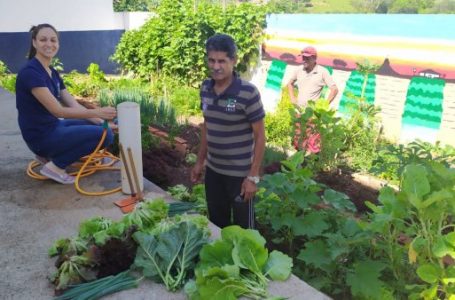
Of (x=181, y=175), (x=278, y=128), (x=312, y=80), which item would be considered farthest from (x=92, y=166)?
(x=278, y=128)

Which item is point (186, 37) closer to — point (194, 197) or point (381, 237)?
point (194, 197)

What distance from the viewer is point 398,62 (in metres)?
6.74

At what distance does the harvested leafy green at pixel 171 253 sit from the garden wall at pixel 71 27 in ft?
39.3

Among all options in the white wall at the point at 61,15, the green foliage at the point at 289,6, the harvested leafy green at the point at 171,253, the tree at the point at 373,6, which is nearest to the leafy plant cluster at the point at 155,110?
the harvested leafy green at the point at 171,253

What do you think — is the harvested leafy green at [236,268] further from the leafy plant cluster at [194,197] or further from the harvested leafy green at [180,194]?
the harvested leafy green at [180,194]

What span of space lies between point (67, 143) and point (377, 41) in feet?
17.8

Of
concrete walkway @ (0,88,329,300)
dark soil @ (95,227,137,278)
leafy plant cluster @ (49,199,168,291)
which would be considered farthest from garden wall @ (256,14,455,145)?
dark soil @ (95,227,137,278)

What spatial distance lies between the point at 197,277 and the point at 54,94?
2.45m

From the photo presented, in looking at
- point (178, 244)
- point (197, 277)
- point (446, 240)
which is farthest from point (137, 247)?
point (446, 240)

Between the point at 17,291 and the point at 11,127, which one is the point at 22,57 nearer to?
the point at 11,127

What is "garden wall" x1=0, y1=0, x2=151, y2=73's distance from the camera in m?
12.3

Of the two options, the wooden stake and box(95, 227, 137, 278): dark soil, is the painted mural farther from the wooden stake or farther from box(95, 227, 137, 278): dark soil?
box(95, 227, 137, 278): dark soil

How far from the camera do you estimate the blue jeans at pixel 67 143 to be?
372 centimetres

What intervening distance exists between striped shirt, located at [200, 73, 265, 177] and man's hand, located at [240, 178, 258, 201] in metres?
0.13
